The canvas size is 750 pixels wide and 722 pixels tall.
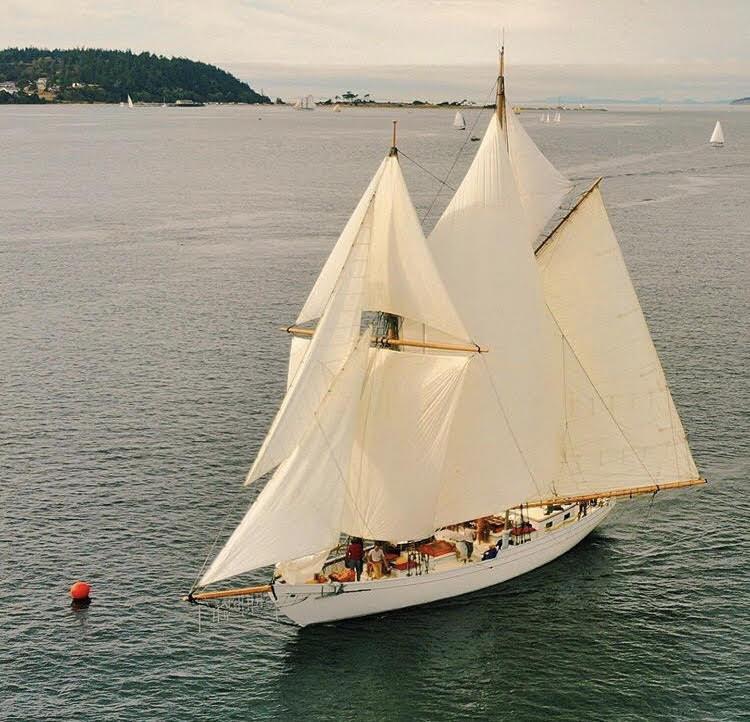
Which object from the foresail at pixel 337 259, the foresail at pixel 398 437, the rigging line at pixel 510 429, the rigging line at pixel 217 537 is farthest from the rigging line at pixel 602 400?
the rigging line at pixel 217 537

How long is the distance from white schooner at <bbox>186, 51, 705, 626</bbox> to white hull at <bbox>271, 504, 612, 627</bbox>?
0.34 ft

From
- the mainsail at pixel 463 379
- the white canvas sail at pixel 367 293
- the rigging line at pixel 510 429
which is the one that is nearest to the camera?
the white canvas sail at pixel 367 293

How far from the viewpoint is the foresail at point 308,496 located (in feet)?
165

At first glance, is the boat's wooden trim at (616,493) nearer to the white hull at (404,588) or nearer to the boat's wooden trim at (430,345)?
the white hull at (404,588)

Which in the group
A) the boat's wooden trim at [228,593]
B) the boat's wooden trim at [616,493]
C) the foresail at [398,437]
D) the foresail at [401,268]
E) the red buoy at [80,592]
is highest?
the foresail at [401,268]

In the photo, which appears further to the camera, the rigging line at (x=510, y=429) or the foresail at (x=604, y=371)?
the foresail at (x=604, y=371)

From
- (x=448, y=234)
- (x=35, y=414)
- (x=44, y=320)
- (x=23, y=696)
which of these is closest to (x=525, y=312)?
(x=448, y=234)

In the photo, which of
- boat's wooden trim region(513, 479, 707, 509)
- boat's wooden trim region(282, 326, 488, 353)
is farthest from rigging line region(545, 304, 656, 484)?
boat's wooden trim region(282, 326, 488, 353)

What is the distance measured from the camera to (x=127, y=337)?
339 ft

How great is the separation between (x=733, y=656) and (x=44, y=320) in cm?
7840

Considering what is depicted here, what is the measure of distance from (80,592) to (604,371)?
30.4m

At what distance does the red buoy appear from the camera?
55.3m

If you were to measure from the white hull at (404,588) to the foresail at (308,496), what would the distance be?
2.51 meters

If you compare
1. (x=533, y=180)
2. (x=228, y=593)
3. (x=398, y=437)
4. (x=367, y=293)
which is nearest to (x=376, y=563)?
(x=398, y=437)
